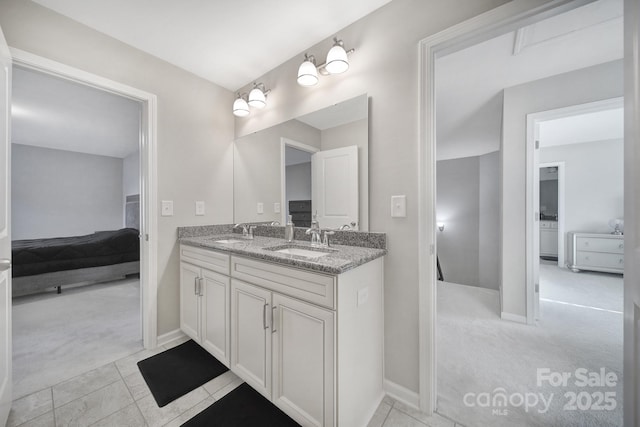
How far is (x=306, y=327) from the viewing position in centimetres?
115

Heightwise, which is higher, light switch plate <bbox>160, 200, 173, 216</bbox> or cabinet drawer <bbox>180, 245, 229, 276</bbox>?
light switch plate <bbox>160, 200, 173, 216</bbox>

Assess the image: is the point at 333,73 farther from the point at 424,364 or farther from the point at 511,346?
the point at 511,346

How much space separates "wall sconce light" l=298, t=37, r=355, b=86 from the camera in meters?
1.54

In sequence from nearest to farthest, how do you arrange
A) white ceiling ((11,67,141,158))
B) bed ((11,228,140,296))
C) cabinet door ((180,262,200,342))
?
cabinet door ((180,262,200,342))
white ceiling ((11,67,141,158))
bed ((11,228,140,296))

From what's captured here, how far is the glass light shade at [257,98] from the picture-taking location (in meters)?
2.14

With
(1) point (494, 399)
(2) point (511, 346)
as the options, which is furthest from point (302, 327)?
(2) point (511, 346)

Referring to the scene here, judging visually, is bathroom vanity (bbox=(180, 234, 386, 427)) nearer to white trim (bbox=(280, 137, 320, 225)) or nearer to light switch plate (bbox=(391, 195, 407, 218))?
light switch plate (bbox=(391, 195, 407, 218))

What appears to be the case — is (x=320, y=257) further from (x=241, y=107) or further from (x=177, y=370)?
(x=241, y=107)

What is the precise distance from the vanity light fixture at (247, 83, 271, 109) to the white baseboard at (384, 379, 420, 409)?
2.35 metres

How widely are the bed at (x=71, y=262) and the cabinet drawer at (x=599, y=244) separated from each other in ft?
25.6

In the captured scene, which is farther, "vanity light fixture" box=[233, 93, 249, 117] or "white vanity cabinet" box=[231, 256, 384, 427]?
"vanity light fixture" box=[233, 93, 249, 117]

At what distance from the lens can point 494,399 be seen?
4.66ft

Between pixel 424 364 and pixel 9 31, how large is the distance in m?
3.09

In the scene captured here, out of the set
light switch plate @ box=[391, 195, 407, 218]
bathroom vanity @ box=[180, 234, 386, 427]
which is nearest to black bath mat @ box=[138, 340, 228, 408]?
bathroom vanity @ box=[180, 234, 386, 427]
